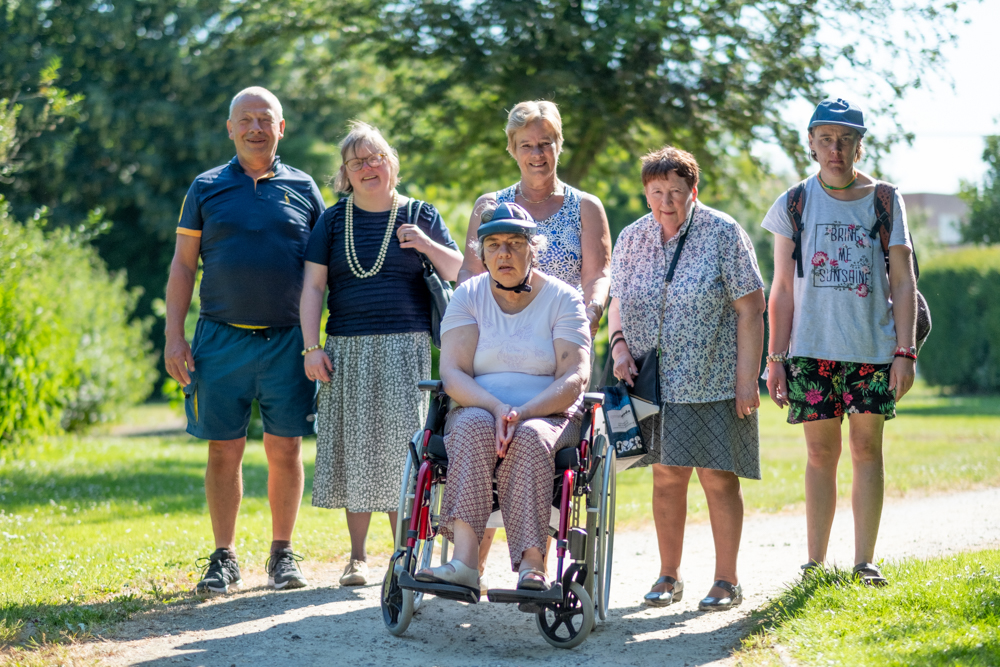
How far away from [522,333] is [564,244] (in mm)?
599

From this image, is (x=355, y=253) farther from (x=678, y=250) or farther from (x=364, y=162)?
(x=678, y=250)

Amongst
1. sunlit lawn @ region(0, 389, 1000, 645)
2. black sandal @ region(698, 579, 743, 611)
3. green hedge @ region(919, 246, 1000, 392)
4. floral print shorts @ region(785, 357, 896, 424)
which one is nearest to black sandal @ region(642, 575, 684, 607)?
black sandal @ region(698, 579, 743, 611)

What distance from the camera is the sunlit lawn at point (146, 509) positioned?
4426 millimetres

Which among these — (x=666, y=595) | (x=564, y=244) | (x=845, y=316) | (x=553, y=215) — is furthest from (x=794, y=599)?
(x=553, y=215)

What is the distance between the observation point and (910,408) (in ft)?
50.3

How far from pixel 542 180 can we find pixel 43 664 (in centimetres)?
265

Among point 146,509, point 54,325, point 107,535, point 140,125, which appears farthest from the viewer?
point 140,125

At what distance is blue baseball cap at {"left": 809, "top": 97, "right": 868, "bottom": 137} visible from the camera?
3.90m

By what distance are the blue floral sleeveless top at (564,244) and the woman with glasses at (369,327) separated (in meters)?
0.48

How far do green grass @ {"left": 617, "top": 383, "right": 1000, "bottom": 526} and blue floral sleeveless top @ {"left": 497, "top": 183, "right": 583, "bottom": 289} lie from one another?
261 centimetres

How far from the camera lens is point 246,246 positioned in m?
4.46

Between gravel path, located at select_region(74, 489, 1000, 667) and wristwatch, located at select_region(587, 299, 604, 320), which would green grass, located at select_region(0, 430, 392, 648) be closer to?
gravel path, located at select_region(74, 489, 1000, 667)

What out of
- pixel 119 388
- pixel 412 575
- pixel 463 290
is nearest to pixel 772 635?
pixel 412 575

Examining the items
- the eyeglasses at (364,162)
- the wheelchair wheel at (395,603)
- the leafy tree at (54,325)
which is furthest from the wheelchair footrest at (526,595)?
the leafy tree at (54,325)
